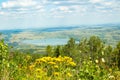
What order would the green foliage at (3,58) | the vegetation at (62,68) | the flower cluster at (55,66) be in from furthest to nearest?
1. the flower cluster at (55,66)
2. the green foliage at (3,58)
3. the vegetation at (62,68)

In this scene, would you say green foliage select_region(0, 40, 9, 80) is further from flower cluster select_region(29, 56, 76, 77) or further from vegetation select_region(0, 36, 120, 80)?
flower cluster select_region(29, 56, 76, 77)

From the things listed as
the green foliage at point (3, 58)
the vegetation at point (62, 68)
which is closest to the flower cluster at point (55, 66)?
the vegetation at point (62, 68)

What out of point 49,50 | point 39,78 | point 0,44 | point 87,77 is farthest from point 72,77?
point 49,50

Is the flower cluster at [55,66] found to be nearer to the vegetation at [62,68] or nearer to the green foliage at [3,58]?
the vegetation at [62,68]

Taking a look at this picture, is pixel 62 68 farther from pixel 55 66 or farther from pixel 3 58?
pixel 3 58

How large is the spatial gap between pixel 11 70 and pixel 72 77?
6.12 feet

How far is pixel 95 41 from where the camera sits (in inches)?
4345

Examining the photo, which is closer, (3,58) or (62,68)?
(3,58)

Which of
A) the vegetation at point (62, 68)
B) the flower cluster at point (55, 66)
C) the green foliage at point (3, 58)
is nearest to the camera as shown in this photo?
the vegetation at point (62, 68)

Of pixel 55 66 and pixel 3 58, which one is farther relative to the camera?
pixel 55 66

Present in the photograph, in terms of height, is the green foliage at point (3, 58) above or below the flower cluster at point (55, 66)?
above

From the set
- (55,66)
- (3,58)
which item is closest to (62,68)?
(55,66)

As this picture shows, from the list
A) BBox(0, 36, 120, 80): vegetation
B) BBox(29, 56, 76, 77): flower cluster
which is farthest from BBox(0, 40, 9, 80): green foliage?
BBox(29, 56, 76, 77): flower cluster

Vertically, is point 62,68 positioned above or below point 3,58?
below
